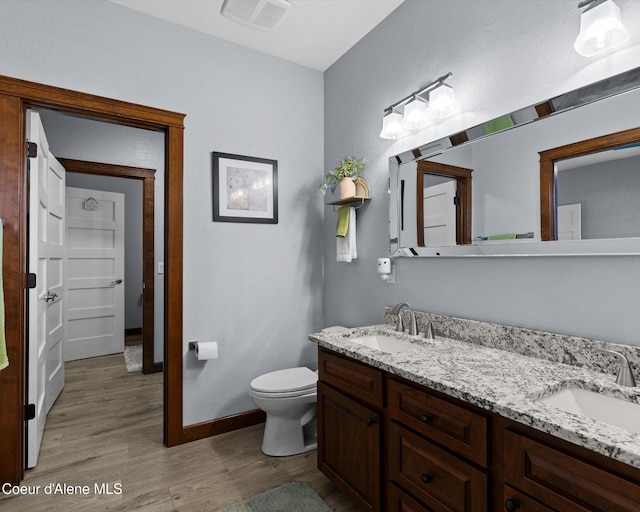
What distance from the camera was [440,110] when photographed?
194cm

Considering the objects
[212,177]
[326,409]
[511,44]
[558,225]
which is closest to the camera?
[558,225]

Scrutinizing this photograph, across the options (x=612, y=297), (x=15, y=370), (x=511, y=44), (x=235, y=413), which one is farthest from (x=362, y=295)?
(x=15, y=370)

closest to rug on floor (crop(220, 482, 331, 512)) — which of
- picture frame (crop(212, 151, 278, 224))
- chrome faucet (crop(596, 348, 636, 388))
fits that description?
chrome faucet (crop(596, 348, 636, 388))

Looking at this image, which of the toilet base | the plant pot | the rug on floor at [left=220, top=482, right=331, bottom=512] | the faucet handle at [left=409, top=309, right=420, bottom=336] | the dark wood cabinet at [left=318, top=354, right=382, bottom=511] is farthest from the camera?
the plant pot

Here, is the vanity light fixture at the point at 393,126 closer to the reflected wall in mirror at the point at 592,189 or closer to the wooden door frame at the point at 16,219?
the reflected wall in mirror at the point at 592,189

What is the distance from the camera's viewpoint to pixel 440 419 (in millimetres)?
1239

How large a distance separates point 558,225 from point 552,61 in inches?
26.4

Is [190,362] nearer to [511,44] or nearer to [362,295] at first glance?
[362,295]

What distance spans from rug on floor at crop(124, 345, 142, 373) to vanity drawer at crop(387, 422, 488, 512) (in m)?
3.42

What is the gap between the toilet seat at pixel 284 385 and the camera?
7.10 ft

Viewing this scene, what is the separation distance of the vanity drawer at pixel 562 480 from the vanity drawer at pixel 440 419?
87mm

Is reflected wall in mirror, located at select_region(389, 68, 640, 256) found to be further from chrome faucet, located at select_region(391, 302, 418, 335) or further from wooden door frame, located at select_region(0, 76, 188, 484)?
wooden door frame, located at select_region(0, 76, 188, 484)

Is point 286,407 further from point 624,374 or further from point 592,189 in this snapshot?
point 592,189

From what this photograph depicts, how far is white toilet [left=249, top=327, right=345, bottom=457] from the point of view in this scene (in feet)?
7.13
